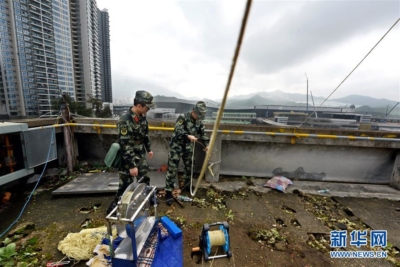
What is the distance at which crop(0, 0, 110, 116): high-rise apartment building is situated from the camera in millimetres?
31438

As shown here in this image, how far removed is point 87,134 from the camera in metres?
4.93

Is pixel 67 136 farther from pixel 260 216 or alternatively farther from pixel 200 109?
Answer: pixel 260 216

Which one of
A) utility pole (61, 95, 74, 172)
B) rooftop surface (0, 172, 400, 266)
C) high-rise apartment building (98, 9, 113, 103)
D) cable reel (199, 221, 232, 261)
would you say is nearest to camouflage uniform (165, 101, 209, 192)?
rooftop surface (0, 172, 400, 266)

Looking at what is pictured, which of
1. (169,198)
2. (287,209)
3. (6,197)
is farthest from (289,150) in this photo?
(6,197)

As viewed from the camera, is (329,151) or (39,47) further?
(39,47)

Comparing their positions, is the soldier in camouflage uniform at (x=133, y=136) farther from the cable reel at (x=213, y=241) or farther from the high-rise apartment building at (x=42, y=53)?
the high-rise apartment building at (x=42, y=53)

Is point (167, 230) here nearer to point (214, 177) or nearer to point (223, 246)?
point (223, 246)

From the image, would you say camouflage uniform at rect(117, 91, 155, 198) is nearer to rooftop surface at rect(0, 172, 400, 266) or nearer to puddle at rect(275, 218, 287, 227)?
rooftop surface at rect(0, 172, 400, 266)

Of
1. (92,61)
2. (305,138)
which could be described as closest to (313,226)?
(305,138)

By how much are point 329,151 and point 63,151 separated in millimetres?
7435

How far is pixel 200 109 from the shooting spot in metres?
3.58

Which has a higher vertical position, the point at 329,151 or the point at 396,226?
the point at 329,151

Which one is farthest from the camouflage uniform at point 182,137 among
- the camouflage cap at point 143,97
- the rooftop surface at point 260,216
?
the camouflage cap at point 143,97

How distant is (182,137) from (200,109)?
2.45 feet
